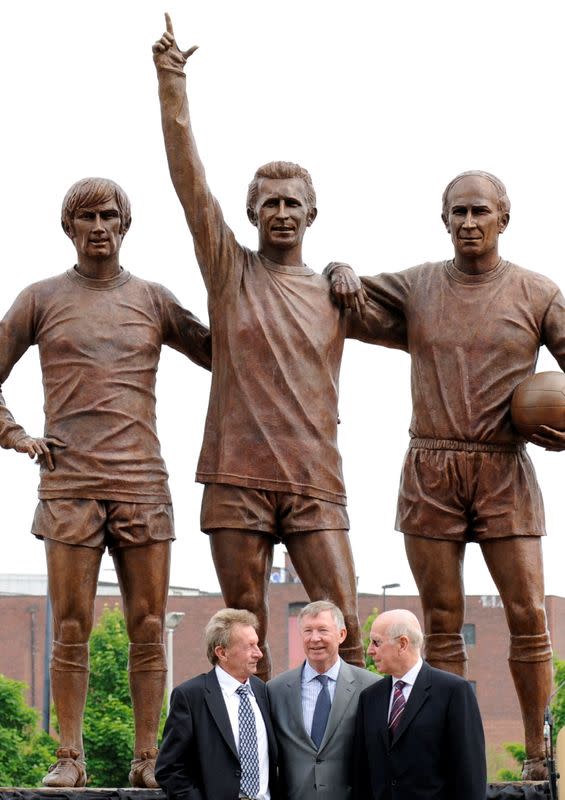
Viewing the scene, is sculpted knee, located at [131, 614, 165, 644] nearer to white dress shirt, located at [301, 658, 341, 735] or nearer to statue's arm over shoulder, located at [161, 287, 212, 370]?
statue's arm over shoulder, located at [161, 287, 212, 370]

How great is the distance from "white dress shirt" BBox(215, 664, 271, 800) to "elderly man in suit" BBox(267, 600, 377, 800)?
0.37 ft

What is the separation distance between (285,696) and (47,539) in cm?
241

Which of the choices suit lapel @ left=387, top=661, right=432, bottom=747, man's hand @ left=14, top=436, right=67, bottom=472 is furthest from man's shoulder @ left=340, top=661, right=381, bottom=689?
man's hand @ left=14, top=436, right=67, bottom=472

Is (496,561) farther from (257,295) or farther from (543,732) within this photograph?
(257,295)

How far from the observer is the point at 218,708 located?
8.84m

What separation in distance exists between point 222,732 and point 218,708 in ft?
0.39

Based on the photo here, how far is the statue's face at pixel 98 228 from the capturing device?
10.9 m

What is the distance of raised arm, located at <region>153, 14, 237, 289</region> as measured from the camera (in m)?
10.6

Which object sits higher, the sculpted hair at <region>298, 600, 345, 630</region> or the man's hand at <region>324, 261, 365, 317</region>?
the man's hand at <region>324, 261, 365, 317</region>

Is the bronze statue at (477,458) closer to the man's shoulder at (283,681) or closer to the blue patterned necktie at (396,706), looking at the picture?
the man's shoulder at (283,681)

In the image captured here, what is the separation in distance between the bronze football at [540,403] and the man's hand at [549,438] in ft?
0.10

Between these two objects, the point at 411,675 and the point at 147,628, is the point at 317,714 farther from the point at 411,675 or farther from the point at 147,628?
the point at 147,628

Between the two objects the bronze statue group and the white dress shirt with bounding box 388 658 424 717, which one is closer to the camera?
the white dress shirt with bounding box 388 658 424 717

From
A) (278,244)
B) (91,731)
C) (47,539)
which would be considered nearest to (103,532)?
(47,539)
